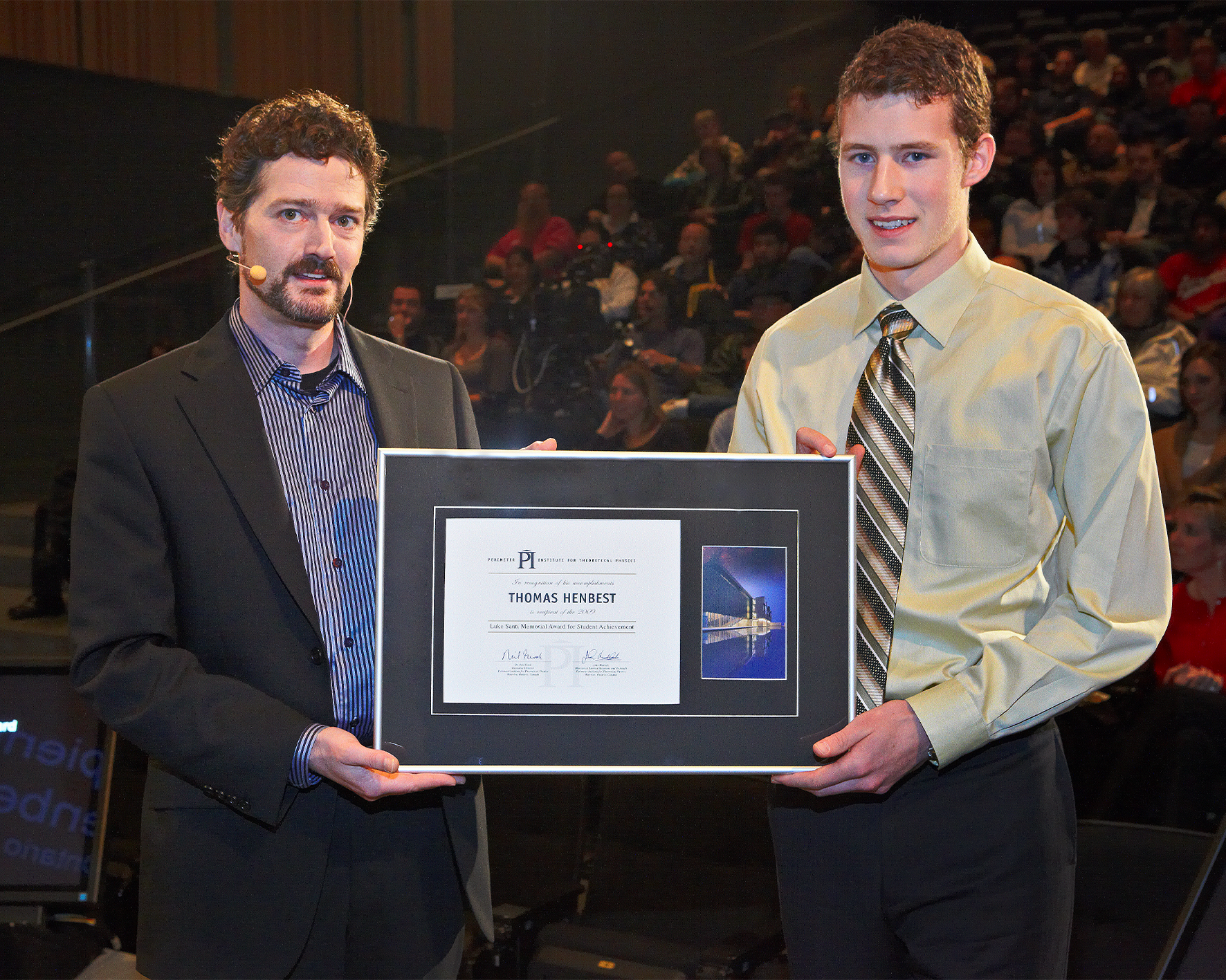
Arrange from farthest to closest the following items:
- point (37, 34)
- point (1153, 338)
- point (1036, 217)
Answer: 1. point (1036, 217)
2. point (1153, 338)
3. point (37, 34)

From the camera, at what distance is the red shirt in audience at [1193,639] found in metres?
3.69

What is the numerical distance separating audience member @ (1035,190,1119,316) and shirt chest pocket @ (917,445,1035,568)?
3586 mm

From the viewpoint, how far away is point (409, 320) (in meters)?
4.83

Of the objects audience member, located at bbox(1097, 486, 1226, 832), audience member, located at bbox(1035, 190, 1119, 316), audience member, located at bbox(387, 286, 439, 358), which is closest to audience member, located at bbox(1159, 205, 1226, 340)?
audience member, located at bbox(1035, 190, 1119, 316)

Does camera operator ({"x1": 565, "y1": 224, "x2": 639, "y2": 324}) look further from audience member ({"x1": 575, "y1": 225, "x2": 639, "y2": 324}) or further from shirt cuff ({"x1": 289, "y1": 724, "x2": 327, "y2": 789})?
shirt cuff ({"x1": 289, "y1": 724, "x2": 327, "y2": 789})

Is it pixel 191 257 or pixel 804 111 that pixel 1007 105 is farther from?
pixel 191 257

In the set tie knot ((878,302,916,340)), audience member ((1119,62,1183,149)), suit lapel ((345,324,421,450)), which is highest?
audience member ((1119,62,1183,149))

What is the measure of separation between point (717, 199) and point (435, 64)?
1.30 m

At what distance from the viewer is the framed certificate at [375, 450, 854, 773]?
1.53 m

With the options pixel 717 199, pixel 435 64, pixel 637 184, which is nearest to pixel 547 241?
pixel 637 184

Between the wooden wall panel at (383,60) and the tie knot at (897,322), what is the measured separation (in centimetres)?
354

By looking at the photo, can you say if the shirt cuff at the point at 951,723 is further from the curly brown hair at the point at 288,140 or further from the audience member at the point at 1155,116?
the audience member at the point at 1155,116

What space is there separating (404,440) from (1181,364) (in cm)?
356

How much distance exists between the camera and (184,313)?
4.51 m
